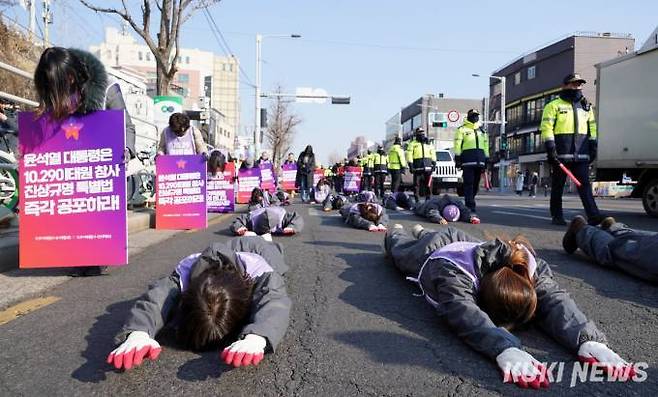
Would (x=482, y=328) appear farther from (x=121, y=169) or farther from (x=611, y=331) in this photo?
(x=121, y=169)

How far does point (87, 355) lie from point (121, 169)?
2152mm

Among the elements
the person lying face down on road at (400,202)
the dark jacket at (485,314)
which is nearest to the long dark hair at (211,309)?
the dark jacket at (485,314)

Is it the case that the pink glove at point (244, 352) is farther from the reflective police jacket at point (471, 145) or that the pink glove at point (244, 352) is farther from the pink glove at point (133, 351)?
the reflective police jacket at point (471, 145)

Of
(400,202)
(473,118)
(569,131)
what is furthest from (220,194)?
(569,131)

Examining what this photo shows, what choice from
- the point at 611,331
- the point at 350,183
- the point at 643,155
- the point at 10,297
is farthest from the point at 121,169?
the point at 350,183

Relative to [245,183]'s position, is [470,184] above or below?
above

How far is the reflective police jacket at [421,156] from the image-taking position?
1354 centimetres

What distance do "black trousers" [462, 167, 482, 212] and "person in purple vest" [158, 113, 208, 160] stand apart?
4486 millimetres

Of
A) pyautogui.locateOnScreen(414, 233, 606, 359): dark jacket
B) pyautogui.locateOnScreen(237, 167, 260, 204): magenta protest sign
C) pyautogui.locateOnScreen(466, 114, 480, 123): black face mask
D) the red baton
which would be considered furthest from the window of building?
pyautogui.locateOnScreen(414, 233, 606, 359): dark jacket

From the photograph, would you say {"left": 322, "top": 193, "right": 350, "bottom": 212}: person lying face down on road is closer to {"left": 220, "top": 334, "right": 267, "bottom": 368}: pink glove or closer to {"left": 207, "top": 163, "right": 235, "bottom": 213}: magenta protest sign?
{"left": 207, "top": 163, "right": 235, "bottom": 213}: magenta protest sign

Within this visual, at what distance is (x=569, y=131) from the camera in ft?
25.0

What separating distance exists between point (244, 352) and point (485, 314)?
49.0 inches

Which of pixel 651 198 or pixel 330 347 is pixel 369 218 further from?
pixel 651 198

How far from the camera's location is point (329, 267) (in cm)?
474
